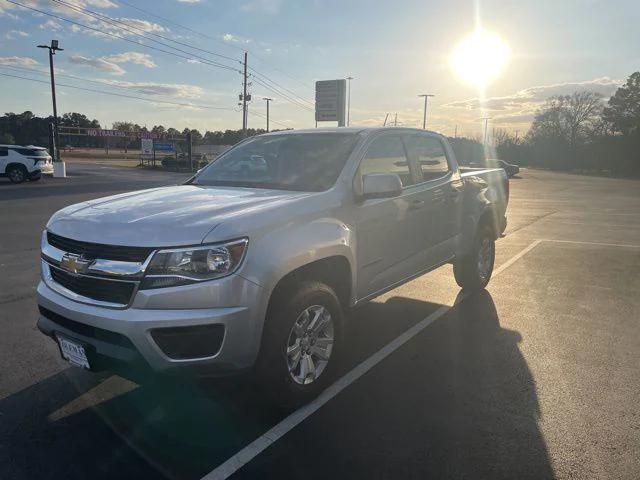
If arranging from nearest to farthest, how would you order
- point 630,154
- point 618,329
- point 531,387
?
point 531,387
point 618,329
point 630,154

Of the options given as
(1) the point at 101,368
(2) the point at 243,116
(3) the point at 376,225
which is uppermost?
(2) the point at 243,116

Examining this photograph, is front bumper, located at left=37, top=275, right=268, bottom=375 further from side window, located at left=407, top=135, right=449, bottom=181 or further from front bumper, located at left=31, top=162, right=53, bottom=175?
front bumper, located at left=31, top=162, right=53, bottom=175

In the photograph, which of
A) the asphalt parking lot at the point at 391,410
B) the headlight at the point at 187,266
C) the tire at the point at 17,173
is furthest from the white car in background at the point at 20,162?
the headlight at the point at 187,266

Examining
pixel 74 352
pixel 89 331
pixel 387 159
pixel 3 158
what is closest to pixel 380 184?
pixel 387 159

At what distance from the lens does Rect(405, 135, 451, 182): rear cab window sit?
16.1 feet

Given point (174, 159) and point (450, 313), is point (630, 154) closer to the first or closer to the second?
point (174, 159)

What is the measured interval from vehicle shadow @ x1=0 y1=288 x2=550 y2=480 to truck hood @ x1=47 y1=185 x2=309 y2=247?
2.74 ft

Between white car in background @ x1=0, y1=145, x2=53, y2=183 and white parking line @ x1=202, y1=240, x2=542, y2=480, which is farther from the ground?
white car in background @ x1=0, y1=145, x2=53, y2=183

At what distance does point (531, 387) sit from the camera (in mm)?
3730

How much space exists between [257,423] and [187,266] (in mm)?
1165

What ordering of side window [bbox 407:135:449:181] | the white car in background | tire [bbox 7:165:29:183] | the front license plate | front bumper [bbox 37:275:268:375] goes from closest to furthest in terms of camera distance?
front bumper [bbox 37:275:268:375], the front license plate, side window [bbox 407:135:449:181], the white car in background, tire [bbox 7:165:29:183]

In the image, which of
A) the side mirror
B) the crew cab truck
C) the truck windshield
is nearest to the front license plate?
the crew cab truck

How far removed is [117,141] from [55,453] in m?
115

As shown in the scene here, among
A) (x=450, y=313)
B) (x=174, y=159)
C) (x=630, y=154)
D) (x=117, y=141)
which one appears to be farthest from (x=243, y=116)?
(x=117, y=141)
